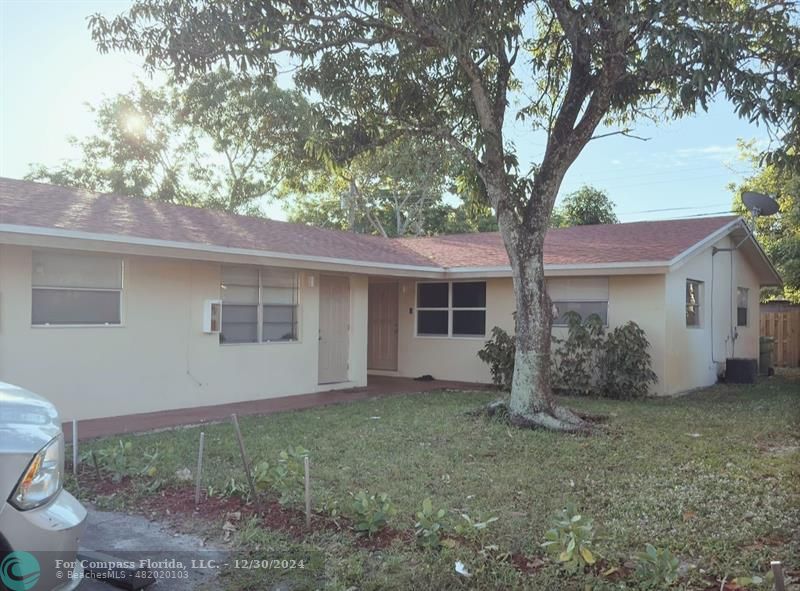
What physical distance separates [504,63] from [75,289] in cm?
676

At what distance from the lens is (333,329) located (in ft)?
43.7

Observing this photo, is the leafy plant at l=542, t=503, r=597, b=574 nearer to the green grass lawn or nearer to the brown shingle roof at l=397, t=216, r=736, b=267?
the green grass lawn

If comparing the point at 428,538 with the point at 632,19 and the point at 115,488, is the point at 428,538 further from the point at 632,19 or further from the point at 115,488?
the point at 632,19

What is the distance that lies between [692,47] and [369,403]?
23.3ft

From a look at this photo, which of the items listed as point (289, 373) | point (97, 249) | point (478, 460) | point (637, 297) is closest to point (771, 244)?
point (637, 297)

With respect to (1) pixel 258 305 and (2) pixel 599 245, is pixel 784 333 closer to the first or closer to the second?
(2) pixel 599 245

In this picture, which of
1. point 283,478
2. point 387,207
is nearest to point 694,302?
point 283,478

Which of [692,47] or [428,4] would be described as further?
[428,4]

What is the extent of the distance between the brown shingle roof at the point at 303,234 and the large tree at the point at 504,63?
2.31 meters

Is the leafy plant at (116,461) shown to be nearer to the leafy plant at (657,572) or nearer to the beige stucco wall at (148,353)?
the beige stucco wall at (148,353)

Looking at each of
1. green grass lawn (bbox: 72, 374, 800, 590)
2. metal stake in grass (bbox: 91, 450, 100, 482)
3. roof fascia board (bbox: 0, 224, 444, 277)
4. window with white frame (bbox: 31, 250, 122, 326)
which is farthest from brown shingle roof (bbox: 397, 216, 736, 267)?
metal stake in grass (bbox: 91, 450, 100, 482)

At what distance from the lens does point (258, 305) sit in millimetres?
11648

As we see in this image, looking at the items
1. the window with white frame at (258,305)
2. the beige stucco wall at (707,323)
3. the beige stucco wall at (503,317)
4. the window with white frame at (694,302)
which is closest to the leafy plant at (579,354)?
the beige stucco wall at (503,317)

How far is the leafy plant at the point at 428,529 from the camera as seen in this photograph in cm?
439
